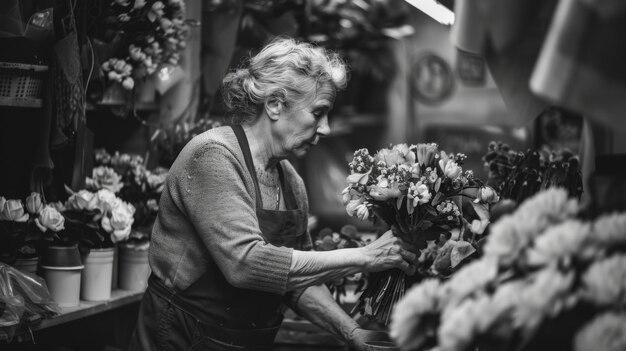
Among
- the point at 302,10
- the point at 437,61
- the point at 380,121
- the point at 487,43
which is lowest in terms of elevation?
the point at 380,121

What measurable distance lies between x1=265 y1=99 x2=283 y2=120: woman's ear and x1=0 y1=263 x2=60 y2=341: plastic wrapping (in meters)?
0.98

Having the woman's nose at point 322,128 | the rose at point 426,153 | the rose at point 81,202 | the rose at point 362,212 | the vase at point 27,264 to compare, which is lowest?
the vase at point 27,264

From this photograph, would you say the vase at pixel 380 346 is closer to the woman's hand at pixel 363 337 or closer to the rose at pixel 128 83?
the woman's hand at pixel 363 337

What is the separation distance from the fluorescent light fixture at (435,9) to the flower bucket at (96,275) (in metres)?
1.52

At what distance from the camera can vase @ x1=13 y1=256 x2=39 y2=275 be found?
104 inches

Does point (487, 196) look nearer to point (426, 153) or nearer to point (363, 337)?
point (426, 153)

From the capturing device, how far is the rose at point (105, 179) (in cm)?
307

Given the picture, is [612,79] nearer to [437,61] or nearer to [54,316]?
[54,316]

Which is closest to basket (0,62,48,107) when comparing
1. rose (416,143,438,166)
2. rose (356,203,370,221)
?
rose (356,203,370,221)

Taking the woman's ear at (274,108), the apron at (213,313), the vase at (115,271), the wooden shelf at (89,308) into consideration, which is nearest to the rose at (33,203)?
the wooden shelf at (89,308)

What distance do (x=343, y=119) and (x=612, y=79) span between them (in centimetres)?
574

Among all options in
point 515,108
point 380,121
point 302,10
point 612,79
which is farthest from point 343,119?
point 612,79

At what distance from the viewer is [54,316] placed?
8.63ft

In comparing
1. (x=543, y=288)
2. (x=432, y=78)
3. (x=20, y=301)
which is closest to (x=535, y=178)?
(x=543, y=288)
